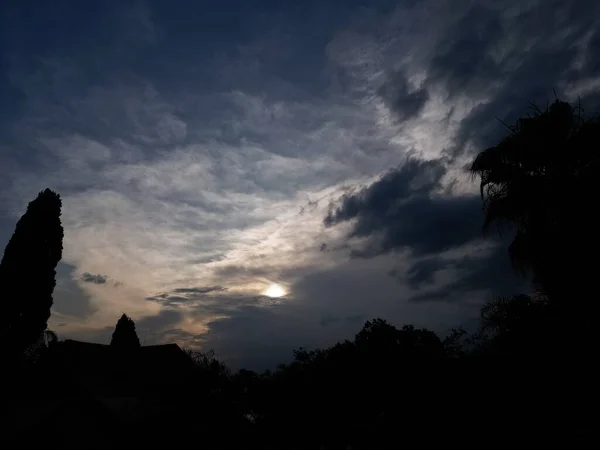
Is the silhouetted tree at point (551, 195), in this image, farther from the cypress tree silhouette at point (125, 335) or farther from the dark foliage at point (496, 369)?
the cypress tree silhouette at point (125, 335)

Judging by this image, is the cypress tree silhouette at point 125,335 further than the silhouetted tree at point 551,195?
Yes

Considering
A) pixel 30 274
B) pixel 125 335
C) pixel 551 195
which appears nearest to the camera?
pixel 551 195

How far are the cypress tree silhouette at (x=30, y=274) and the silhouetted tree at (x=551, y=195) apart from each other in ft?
109

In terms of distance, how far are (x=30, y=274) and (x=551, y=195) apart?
35304 millimetres

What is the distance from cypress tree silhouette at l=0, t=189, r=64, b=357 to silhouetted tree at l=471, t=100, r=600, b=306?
109 ft

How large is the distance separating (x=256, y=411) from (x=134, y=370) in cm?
1889

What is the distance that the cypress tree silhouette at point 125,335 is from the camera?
148 feet

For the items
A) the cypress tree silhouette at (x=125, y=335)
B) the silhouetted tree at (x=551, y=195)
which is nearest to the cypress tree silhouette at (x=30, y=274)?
the cypress tree silhouette at (x=125, y=335)

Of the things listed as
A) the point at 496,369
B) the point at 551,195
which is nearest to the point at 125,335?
the point at 496,369

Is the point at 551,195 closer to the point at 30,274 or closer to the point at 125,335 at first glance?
the point at 30,274

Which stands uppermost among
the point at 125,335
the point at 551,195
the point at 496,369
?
the point at 551,195

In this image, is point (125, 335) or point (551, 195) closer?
point (551, 195)

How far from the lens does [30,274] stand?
105ft

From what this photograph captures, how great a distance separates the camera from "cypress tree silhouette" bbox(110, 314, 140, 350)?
1773 inches
